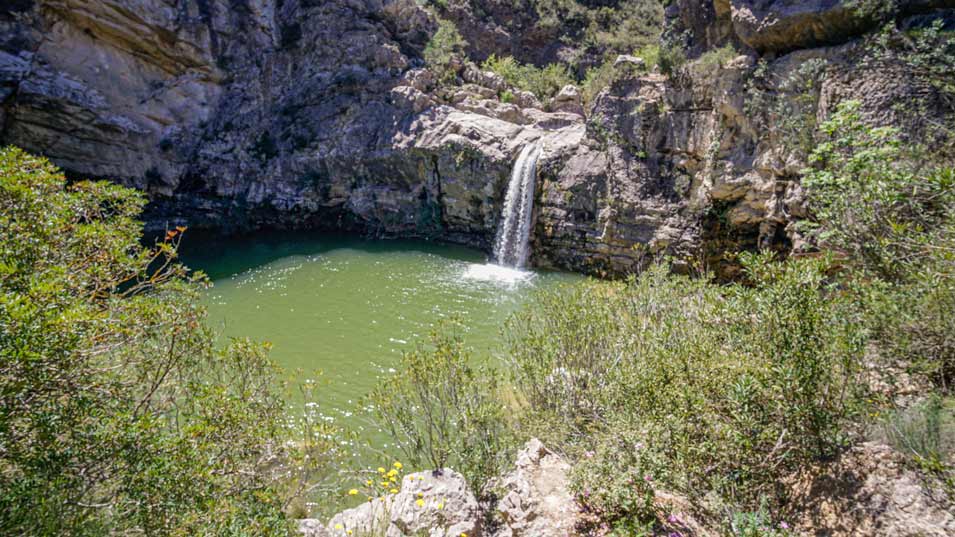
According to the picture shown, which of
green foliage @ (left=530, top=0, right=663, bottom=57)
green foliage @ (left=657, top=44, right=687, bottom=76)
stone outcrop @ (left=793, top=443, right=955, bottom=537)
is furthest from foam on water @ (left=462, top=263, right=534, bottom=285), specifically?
green foliage @ (left=530, top=0, right=663, bottom=57)

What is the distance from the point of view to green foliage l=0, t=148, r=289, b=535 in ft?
8.70

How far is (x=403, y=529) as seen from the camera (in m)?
4.06

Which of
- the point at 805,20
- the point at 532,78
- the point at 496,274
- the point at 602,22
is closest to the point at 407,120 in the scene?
the point at 532,78

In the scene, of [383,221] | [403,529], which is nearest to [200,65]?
[383,221]

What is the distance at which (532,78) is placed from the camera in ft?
78.4

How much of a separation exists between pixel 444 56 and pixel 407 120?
4801 mm

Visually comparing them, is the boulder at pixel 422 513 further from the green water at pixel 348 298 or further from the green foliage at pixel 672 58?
the green foliage at pixel 672 58

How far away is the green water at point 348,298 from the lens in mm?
10305

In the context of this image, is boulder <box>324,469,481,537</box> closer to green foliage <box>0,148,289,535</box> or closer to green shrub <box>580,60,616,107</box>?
green foliage <box>0,148,289,535</box>

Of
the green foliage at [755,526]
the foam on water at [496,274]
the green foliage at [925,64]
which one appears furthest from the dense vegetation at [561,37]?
the green foliage at [755,526]

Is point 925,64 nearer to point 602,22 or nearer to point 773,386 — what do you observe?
point 773,386

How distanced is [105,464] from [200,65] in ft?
81.0

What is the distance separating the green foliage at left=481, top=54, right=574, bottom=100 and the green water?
34.2 feet

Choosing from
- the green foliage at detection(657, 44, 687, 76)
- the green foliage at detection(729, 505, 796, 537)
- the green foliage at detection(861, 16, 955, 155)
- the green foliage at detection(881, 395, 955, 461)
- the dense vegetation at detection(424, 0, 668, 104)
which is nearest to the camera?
the green foliage at detection(729, 505, 796, 537)
